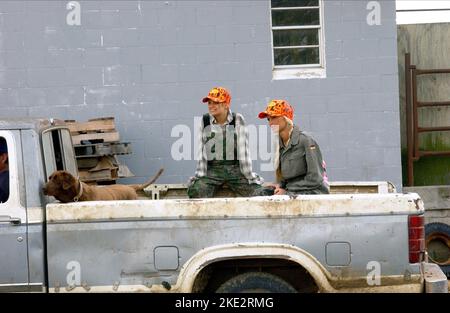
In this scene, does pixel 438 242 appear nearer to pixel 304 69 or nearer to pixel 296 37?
pixel 304 69

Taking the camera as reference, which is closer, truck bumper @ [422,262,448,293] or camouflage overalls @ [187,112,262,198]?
truck bumper @ [422,262,448,293]

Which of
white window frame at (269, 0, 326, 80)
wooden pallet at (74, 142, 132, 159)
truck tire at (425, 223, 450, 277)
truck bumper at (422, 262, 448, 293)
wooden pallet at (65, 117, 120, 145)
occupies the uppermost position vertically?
white window frame at (269, 0, 326, 80)

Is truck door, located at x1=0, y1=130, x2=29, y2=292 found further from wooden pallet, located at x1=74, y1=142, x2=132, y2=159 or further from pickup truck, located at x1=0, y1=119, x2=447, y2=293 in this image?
wooden pallet, located at x1=74, y1=142, x2=132, y2=159

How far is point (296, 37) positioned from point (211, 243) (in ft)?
19.0

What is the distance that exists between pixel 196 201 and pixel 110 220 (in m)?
0.62

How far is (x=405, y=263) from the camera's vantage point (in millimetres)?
5723

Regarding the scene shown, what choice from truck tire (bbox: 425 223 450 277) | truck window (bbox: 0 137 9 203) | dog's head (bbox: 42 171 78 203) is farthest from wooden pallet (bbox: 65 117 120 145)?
truck tire (bbox: 425 223 450 277)

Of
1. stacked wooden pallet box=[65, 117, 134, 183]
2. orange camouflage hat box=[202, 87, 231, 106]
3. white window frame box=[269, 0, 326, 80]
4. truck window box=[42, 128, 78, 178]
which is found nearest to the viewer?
truck window box=[42, 128, 78, 178]

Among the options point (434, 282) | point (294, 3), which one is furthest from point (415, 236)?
point (294, 3)

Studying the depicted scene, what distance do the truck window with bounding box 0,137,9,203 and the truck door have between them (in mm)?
37

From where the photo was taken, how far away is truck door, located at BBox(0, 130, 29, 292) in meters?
5.77
